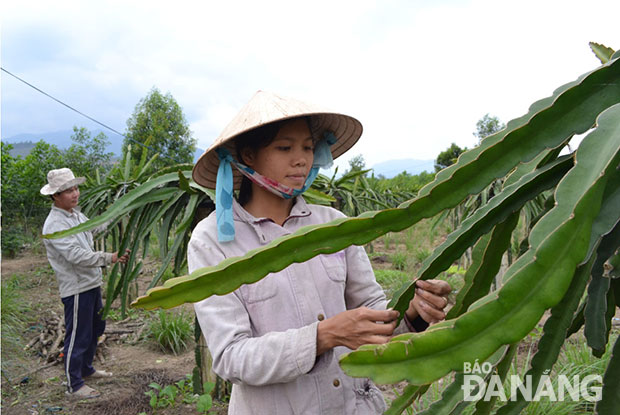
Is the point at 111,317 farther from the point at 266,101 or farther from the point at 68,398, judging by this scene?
the point at 266,101

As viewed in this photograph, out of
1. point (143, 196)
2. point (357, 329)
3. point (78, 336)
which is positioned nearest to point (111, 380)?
point (78, 336)

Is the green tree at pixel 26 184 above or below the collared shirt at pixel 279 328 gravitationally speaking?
above

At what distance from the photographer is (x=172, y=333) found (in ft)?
12.0

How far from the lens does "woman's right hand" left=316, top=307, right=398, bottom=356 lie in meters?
0.78

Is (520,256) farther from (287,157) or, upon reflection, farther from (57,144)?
(57,144)

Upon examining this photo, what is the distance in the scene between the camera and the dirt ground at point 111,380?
2.79 meters

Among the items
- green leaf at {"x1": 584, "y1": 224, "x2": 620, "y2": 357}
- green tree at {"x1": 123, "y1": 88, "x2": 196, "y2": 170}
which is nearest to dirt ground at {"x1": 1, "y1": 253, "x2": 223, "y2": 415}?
green leaf at {"x1": 584, "y1": 224, "x2": 620, "y2": 357}

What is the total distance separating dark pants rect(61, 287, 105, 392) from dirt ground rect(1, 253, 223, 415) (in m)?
0.13

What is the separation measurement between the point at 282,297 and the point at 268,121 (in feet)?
1.30

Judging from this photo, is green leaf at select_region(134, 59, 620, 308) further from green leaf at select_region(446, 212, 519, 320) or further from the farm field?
the farm field

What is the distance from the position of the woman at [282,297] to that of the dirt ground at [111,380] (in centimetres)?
195

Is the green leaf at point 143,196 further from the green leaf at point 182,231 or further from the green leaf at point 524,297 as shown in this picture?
Answer: the green leaf at point 524,297

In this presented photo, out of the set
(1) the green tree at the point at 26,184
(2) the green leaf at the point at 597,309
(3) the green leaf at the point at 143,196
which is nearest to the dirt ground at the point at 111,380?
(3) the green leaf at the point at 143,196

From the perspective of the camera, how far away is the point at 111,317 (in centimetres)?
448
